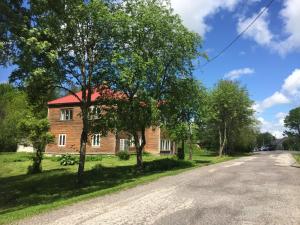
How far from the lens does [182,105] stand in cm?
2828

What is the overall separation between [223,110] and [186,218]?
45.0m

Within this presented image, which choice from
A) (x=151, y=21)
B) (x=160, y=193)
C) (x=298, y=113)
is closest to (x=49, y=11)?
(x=151, y=21)

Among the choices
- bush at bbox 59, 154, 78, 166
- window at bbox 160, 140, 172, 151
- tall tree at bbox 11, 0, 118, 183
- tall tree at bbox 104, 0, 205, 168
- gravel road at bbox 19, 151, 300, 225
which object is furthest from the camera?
window at bbox 160, 140, 172, 151

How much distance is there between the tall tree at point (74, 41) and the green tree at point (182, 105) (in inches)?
284

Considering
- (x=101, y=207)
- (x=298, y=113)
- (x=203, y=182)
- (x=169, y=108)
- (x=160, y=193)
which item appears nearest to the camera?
(x=101, y=207)

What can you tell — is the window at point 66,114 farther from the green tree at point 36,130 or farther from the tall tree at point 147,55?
the tall tree at point 147,55

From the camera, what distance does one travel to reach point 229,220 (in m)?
9.67

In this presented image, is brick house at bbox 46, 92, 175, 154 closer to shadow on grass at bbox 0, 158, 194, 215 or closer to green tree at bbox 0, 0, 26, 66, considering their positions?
shadow on grass at bbox 0, 158, 194, 215

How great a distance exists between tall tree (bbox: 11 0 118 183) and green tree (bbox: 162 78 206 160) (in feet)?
23.6

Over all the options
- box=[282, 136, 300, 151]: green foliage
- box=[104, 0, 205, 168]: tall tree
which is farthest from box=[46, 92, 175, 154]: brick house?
box=[282, 136, 300, 151]: green foliage

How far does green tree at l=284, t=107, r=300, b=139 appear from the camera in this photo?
162200 mm

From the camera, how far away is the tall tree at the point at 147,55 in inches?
855

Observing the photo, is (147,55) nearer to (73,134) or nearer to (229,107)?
(73,134)

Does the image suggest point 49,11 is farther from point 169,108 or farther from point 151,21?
point 169,108
